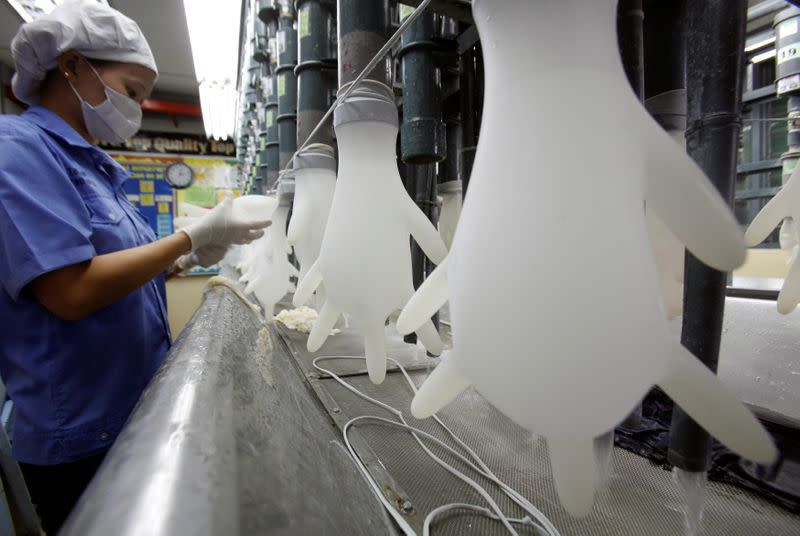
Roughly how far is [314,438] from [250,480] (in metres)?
0.23

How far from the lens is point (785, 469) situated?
24.1 inches

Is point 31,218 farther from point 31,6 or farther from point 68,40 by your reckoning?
point 31,6

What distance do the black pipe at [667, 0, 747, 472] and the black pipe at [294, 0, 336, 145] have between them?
589 mm

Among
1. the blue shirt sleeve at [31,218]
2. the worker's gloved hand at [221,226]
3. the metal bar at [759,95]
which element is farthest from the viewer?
the metal bar at [759,95]

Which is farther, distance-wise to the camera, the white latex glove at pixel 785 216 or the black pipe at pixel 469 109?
the black pipe at pixel 469 109

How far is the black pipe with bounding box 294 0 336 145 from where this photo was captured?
2.57 ft

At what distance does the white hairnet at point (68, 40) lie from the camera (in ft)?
3.04

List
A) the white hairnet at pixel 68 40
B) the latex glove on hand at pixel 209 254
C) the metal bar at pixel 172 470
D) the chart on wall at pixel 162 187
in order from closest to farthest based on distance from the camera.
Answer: the metal bar at pixel 172 470, the white hairnet at pixel 68 40, the latex glove on hand at pixel 209 254, the chart on wall at pixel 162 187

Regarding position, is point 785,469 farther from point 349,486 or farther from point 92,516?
point 92,516

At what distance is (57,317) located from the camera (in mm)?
819

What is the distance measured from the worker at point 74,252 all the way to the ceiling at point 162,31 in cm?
222

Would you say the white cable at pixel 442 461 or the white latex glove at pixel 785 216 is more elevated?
the white latex glove at pixel 785 216

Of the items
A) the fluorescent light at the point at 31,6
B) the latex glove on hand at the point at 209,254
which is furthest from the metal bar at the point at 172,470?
the fluorescent light at the point at 31,6

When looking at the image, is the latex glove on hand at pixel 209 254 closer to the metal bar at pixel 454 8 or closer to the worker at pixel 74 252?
the worker at pixel 74 252
